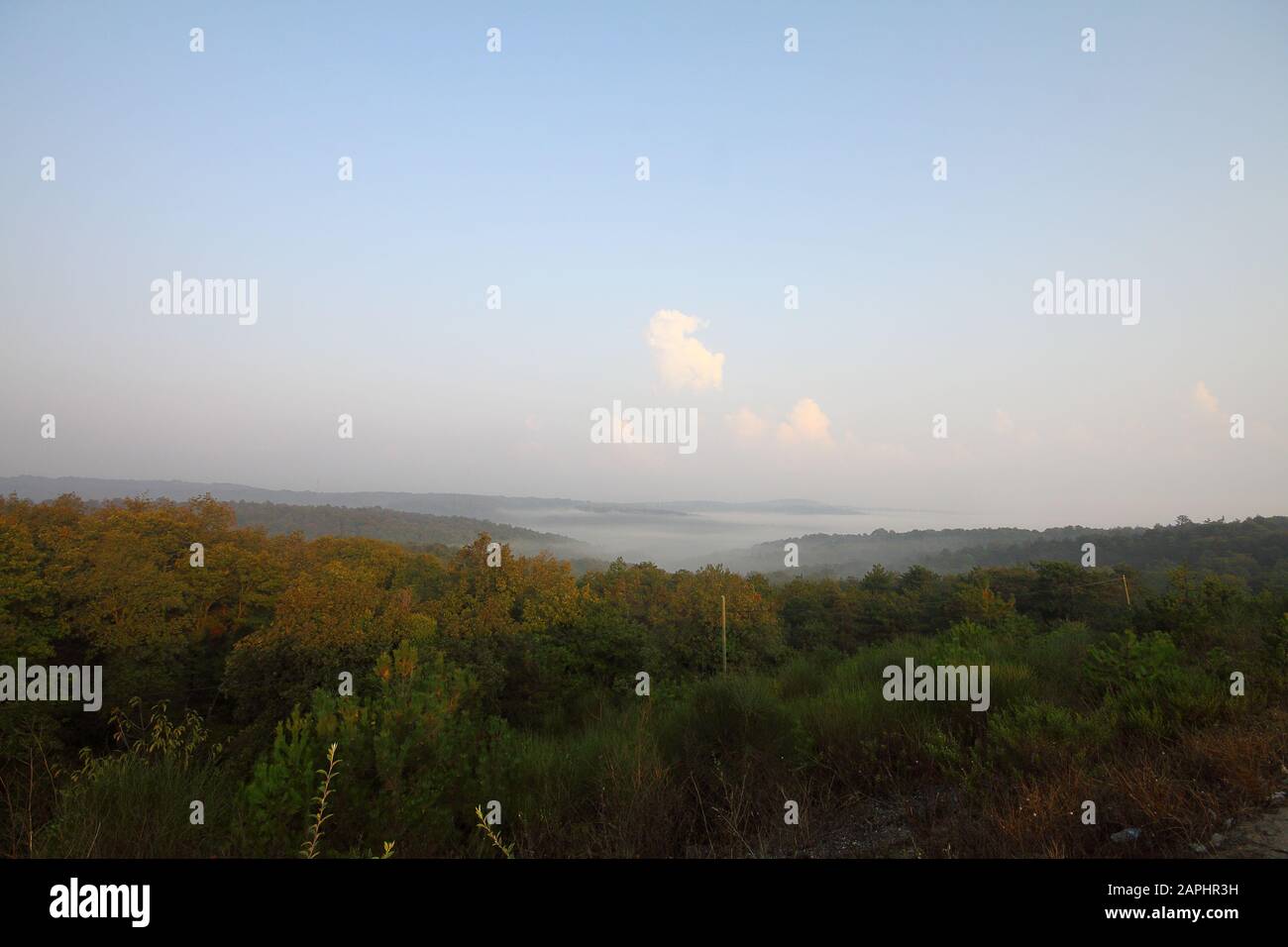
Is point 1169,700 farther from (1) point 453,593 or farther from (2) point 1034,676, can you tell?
(1) point 453,593

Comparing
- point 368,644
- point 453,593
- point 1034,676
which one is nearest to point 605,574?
point 453,593

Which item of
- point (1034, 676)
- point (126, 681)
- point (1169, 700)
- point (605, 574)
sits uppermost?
point (1169, 700)

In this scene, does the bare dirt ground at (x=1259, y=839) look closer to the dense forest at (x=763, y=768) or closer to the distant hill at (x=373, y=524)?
the dense forest at (x=763, y=768)

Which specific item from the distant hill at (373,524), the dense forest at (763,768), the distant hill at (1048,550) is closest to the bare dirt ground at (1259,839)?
the dense forest at (763,768)

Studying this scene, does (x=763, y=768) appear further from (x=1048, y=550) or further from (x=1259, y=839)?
(x=1048, y=550)

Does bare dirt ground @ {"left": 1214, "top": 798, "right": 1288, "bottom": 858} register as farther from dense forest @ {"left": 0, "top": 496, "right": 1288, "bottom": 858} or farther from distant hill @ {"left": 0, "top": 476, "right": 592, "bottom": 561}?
distant hill @ {"left": 0, "top": 476, "right": 592, "bottom": 561}

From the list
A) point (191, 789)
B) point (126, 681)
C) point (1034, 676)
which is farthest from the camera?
point (126, 681)

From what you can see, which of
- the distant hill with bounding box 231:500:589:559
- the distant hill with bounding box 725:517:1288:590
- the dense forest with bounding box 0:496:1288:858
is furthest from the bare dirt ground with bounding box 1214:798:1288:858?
the distant hill with bounding box 231:500:589:559

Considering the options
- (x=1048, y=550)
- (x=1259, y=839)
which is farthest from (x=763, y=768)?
(x=1048, y=550)
